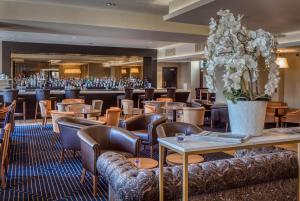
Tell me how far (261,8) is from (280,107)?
4354 mm

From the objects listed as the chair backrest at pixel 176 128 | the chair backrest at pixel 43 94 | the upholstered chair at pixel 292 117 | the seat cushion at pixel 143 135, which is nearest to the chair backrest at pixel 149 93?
the chair backrest at pixel 43 94

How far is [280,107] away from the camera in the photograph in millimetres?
9641

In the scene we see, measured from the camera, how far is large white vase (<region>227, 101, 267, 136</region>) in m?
2.58

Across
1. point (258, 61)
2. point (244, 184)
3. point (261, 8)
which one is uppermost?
point (261, 8)

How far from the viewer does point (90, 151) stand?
4016 millimetres

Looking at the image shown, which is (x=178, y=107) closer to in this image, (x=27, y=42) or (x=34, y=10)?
(x=34, y=10)

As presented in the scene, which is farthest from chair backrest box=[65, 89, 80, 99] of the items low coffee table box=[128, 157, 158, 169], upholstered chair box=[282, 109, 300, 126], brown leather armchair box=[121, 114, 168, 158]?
low coffee table box=[128, 157, 158, 169]

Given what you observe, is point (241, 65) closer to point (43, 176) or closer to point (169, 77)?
point (43, 176)

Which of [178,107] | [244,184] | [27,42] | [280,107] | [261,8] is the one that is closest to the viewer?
[244,184]

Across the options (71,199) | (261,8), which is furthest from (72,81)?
(71,199)

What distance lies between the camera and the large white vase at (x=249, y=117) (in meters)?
2.58

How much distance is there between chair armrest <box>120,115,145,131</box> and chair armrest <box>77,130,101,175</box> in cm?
188

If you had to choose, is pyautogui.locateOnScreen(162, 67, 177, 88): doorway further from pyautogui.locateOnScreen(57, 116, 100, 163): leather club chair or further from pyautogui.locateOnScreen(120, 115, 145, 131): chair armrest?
pyautogui.locateOnScreen(57, 116, 100, 163): leather club chair

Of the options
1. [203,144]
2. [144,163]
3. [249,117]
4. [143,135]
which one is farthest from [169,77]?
[203,144]
